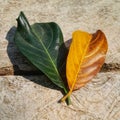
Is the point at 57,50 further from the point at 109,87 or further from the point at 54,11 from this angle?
the point at 54,11

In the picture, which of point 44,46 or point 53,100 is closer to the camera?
point 53,100

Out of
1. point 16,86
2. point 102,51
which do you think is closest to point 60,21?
point 102,51

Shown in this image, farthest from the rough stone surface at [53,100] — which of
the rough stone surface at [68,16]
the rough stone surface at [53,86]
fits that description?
the rough stone surface at [68,16]

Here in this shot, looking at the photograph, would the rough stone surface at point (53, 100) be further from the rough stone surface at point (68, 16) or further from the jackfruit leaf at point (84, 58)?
the rough stone surface at point (68, 16)

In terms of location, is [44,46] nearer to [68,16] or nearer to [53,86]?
[53,86]

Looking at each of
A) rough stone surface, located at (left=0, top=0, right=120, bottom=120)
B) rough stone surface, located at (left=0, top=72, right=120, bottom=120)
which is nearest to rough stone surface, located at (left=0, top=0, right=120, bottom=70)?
rough stone surface, located at (left=0, top=0, right=120, bottom=120)

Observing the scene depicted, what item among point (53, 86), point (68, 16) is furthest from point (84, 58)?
point (68, 16)
